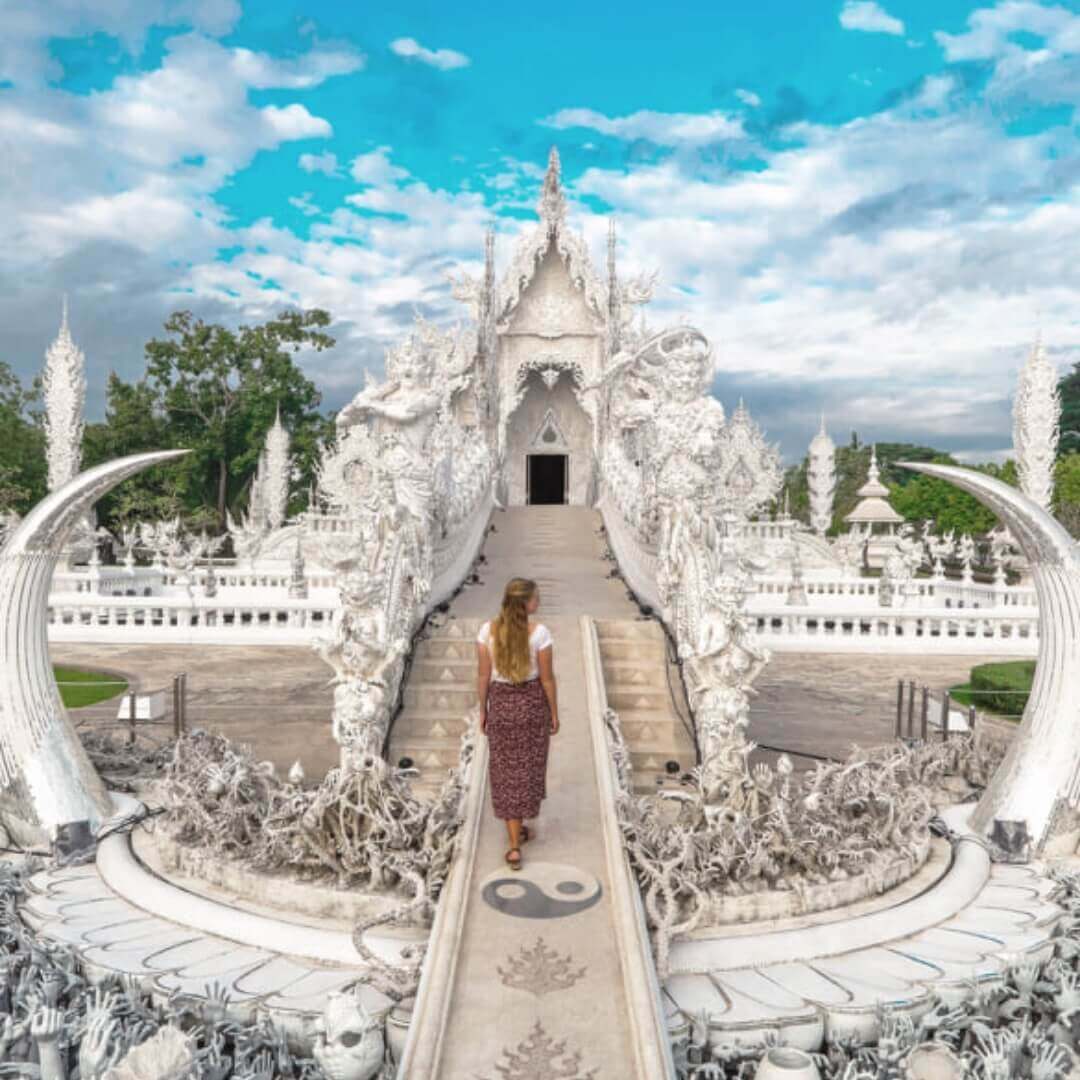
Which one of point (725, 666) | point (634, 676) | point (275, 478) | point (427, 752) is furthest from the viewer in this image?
point (275, 478)

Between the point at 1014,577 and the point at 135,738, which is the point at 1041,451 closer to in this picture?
the point at 1014,577

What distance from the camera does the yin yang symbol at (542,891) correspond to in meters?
3.37

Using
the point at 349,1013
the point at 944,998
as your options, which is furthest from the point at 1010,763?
the point at 349,1013

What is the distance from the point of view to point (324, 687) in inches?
375

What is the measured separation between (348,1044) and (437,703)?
360 centimetres

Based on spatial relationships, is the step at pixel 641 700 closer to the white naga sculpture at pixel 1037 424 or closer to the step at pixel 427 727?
the step at pixel 427 727

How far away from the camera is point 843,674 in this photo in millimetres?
11109

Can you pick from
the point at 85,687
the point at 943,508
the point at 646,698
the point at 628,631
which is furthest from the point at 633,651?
the point at 943,508

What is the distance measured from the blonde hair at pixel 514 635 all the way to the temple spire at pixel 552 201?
15.8m

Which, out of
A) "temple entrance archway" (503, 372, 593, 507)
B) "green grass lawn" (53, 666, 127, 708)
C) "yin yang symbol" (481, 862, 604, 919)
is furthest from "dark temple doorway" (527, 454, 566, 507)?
"yin yang symbol" (481, 862, 604, 919)

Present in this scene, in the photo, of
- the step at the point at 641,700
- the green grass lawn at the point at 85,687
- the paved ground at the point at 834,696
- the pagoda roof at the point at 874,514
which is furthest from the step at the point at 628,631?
the pagoda roof at the point at 874,514

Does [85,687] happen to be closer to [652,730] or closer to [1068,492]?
[652,730]

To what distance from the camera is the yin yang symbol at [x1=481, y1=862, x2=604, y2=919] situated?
3.37 m

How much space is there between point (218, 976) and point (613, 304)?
16.1m
